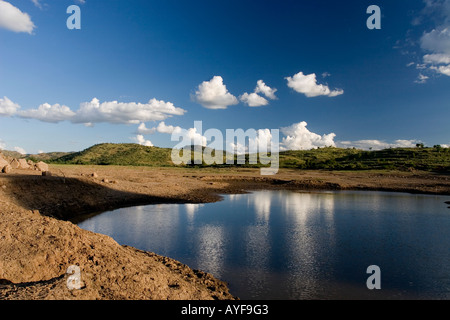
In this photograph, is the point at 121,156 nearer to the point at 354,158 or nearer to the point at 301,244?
the point at 354,158

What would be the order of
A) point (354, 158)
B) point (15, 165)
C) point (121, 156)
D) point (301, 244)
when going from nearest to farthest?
1. point (301, 244)
2. point (15, 165)
3. point (354, 158)
4. point (121, 156)

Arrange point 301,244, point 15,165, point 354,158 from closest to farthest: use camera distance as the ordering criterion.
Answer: point 301,244, point 15,165, point 354,158

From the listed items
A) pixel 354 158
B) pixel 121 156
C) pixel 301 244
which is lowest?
pixel 301 244

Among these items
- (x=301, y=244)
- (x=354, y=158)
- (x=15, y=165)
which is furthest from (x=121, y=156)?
(x=301, y=244)

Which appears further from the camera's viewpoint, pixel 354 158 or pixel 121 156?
pixel 121 156

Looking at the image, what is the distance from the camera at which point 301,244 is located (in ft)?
54.4

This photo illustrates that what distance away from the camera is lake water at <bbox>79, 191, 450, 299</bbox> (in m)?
11.2

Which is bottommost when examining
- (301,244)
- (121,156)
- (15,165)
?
(301,244)

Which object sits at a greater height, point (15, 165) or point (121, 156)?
point (121, 156)

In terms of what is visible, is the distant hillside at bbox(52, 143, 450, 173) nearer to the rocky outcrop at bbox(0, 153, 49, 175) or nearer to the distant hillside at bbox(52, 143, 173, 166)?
the distant hillside at bbox(52, 143, 173, 166)

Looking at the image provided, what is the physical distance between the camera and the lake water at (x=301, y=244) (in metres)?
11.2

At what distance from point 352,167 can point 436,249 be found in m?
66.3

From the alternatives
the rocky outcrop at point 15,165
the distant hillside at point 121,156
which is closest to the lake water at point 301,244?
the rocky outcrop at point 15,165

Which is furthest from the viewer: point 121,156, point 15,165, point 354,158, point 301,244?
point 121,156
